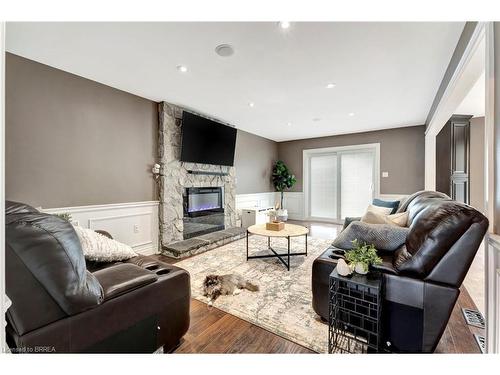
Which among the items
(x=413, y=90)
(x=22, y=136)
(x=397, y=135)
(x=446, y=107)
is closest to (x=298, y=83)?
(x=413, y=90)

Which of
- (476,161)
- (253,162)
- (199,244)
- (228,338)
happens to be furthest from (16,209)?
(476,161)

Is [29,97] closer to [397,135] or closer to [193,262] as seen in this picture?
[193,262]

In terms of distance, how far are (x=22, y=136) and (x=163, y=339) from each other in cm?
250

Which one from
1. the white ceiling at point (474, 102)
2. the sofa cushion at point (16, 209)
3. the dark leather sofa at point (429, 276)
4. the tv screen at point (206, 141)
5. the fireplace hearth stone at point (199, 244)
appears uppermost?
the white ceiling at point (474, 102)

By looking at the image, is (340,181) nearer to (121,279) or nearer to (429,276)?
(429,276)

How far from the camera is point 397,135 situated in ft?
16.5

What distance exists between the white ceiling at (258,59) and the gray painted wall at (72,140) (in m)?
0.21

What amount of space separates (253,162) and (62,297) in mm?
5035

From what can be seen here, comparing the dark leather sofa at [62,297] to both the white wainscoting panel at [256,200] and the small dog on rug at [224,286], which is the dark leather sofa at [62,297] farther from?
the white wainscoting panel at [256,200]

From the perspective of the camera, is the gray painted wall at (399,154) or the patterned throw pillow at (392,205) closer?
the patterned throw pillow at (392,205)

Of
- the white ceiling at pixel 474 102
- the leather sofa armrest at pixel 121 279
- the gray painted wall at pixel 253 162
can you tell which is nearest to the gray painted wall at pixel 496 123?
the leather sofa armrest at pixel 121 279

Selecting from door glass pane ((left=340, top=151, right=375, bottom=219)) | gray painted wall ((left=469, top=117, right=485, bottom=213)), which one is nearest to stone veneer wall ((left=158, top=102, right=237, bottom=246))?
door glass pane ((left=340, top=151, right=375, bottom=219))

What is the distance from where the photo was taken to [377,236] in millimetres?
1735

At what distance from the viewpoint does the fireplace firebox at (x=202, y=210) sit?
3875 millimetres
